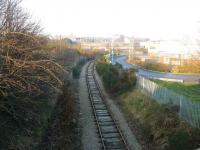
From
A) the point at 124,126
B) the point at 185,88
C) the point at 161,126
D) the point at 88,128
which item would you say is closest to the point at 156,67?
the point at 185,88

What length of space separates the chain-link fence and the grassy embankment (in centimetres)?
48

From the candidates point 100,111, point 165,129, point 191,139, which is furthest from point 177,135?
point 100,111

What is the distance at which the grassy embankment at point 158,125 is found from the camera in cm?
1603

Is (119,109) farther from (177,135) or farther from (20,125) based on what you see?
(20,125)

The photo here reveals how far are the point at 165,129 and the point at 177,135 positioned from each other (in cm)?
213

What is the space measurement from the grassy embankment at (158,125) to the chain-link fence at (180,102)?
1.56 ft

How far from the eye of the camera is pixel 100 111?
88.8 ft

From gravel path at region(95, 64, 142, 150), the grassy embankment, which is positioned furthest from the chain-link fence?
gravel path at region(95, 64, 142, 150)

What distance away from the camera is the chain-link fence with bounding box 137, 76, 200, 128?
60.1ft

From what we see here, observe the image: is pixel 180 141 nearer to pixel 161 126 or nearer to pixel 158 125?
pixel 161 126

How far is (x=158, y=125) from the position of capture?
19234mm

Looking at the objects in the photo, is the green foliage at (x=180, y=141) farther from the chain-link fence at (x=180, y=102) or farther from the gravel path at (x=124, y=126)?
the gravel path at (x=124, y=126)

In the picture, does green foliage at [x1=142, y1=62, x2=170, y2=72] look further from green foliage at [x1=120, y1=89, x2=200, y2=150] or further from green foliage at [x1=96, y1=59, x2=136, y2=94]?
green foliage at [x1=120, y1=89, x2=200, y2=150]

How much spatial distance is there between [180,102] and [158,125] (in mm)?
2104
